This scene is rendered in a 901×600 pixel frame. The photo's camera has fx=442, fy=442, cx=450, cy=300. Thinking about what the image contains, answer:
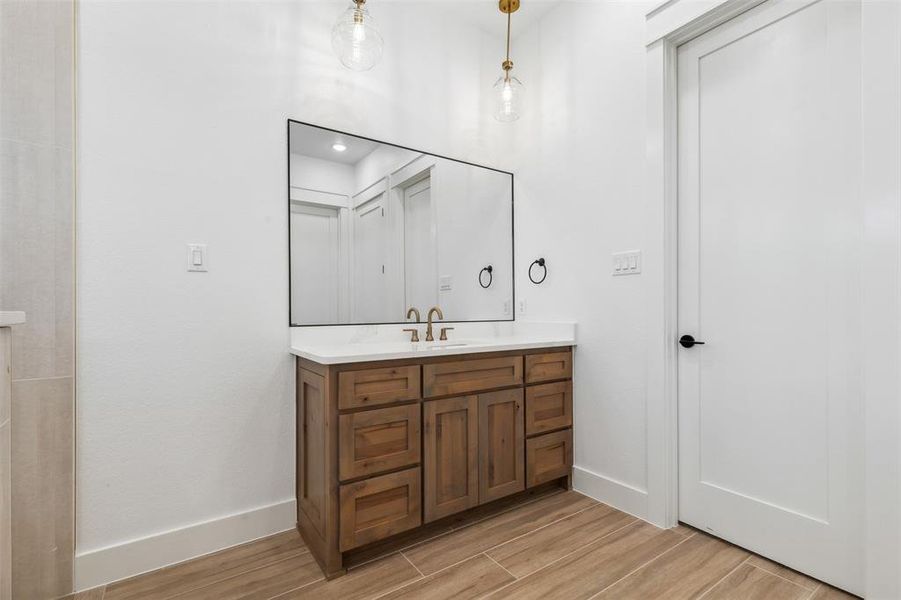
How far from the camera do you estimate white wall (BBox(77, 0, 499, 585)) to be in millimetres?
1689

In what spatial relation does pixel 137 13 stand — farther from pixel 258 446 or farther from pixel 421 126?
pixel 258 446

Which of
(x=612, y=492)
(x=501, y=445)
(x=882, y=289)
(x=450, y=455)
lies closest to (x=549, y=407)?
(x=501, y=445)

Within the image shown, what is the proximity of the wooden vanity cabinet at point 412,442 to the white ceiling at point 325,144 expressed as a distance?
1.02 meters

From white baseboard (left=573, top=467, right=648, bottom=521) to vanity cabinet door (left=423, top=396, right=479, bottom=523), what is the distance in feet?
2.30

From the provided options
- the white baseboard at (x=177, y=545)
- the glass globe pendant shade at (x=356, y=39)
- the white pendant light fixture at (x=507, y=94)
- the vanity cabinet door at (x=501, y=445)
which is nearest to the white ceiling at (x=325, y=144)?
the glass globe pendant shade at (x=356, y=39)

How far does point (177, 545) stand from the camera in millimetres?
1801

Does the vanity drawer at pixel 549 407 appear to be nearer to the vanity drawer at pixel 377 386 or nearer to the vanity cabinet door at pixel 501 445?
the vanity cabinet door at pixel 501 445

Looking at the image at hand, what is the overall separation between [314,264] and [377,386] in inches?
29.3

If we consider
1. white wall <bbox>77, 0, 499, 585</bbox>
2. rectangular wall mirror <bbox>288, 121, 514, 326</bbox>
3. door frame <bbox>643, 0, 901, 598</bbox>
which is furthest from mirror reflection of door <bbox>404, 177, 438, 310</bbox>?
door frame <bbox>643, 0, 901, 598</bbox>

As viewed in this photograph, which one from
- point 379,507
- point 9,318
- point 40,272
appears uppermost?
point 40,272

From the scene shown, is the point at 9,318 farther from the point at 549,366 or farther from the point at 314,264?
the point at 549,366

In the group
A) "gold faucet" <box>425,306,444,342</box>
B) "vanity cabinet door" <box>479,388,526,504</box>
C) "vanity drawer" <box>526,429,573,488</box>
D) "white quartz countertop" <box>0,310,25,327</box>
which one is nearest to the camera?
"white quartz countertop" <box>0,310,25,327</box>

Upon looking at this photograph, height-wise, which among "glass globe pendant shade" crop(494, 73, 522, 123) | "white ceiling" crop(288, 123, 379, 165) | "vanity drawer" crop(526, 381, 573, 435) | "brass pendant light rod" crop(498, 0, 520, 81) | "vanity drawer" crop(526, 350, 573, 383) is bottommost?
"vanity drawer" crop(526, 381, 573, 435)

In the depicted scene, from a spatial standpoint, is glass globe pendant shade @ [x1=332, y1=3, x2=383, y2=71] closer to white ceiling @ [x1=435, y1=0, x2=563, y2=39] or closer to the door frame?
white ceiling @ [x1=435, y1=0, x2=563, y2=39]
